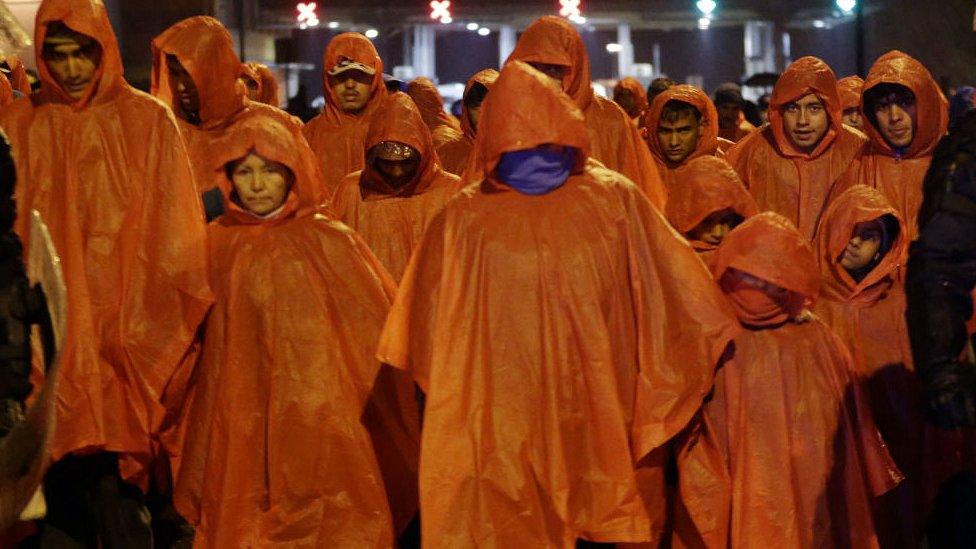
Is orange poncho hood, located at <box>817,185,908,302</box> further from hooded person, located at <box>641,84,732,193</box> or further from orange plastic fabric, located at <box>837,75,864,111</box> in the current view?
orange plastic fabric, located at <box>837,75,864,111</box>

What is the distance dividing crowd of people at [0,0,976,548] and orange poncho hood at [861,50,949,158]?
1.74 meters

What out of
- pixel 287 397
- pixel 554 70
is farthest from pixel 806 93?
pixel 287 397

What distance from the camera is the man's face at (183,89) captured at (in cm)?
998

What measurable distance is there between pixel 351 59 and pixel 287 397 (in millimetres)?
5474

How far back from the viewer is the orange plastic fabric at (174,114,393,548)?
7.13 m

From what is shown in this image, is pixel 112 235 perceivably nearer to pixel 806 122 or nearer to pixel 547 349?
pixel 547 349

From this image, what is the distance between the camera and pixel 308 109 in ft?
76.4

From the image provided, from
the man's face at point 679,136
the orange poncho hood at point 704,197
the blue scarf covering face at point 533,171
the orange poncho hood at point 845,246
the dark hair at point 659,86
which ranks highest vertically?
the dark hair at point 659,86

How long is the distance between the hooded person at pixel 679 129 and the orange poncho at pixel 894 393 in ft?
9.76

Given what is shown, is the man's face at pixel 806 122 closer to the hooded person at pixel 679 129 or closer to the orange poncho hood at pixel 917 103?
the orange poncho hood at pixel 917 103

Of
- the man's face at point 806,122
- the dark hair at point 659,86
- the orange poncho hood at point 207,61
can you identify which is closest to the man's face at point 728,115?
the dark hair at point 659,86

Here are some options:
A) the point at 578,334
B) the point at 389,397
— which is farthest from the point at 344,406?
the point at 578,334

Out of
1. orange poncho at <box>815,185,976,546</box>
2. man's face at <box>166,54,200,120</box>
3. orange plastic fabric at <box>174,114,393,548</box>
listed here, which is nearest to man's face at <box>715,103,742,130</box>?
man's face at <box>166,54,200,120</box>

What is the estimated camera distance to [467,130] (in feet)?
38.7
